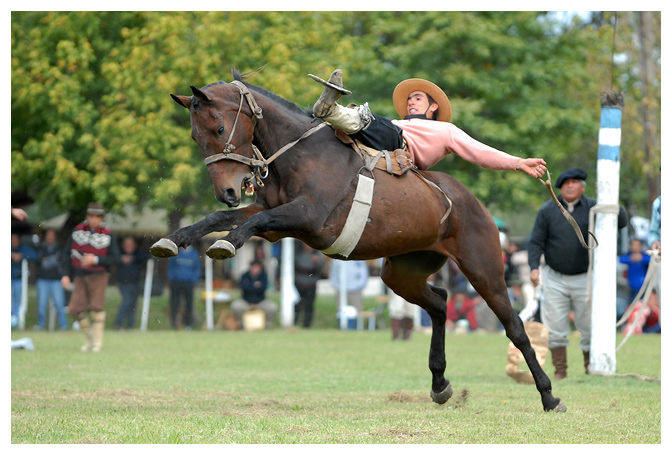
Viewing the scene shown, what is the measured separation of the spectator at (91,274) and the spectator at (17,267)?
473 centimetres

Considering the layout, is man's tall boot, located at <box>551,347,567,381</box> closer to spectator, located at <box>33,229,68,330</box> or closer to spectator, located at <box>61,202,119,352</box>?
spectator, located at <box>61,202,119,352</box>

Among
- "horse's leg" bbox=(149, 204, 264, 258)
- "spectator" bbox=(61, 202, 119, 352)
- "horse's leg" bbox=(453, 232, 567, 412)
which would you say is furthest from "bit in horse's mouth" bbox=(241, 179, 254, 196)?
"spectator" bbox=(61, 202, 119, 352)

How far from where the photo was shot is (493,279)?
25.6 ft

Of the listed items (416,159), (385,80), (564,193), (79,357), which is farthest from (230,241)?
(385,80)

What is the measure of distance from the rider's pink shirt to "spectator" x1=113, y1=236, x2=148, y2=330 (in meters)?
11.8

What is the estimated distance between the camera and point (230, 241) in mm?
6219

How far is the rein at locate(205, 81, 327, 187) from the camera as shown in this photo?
6.59 meters

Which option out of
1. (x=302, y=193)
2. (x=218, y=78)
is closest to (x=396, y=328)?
(x=218, y=78)

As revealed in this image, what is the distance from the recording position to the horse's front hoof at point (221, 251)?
19.8 feet

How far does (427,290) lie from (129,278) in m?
11.9

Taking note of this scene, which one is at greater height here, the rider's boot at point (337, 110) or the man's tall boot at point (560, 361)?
the rider's boot at point (337, 110)

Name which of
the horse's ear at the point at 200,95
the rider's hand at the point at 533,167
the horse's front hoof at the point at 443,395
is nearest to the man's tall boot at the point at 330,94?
the horse's ear at the point at 200,95

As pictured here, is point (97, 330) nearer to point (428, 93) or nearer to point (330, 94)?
point (428, 93)

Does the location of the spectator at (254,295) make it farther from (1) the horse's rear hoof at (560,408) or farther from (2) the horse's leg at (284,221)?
(2) the horse's leg at (284,221)
